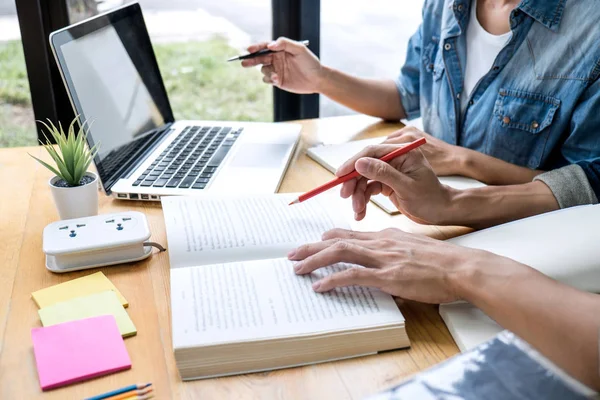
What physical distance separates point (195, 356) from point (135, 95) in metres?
0.74

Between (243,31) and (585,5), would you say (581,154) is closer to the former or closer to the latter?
(585,5)

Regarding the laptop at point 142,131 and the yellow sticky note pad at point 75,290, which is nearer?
the yellow sticky note pad at point 75,290

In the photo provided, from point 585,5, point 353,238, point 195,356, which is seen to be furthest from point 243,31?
point 195,356

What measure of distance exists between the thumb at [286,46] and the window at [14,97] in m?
0.70

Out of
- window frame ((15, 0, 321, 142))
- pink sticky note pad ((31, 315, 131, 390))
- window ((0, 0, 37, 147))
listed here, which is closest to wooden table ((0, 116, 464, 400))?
pink sticky note pad ((31, 315, 131, 390))

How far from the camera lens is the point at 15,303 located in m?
0.84

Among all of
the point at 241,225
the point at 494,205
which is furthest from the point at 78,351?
the point at 494,205

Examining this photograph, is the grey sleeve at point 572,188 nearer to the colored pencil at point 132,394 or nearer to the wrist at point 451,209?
the wrist at point 451,209

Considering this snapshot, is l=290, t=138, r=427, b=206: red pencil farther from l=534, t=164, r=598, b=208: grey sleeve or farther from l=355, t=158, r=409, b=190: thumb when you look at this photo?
l=534, t=164, r=598, b=208: grey sleeve

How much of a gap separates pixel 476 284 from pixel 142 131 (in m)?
0.79

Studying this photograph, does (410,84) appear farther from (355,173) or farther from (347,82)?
(355,173)

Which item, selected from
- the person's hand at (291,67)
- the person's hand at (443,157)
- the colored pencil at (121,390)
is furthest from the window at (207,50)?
the colored pencil at (121,390)

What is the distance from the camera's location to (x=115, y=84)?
122 centimetres

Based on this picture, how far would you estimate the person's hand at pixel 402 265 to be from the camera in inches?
31.1
